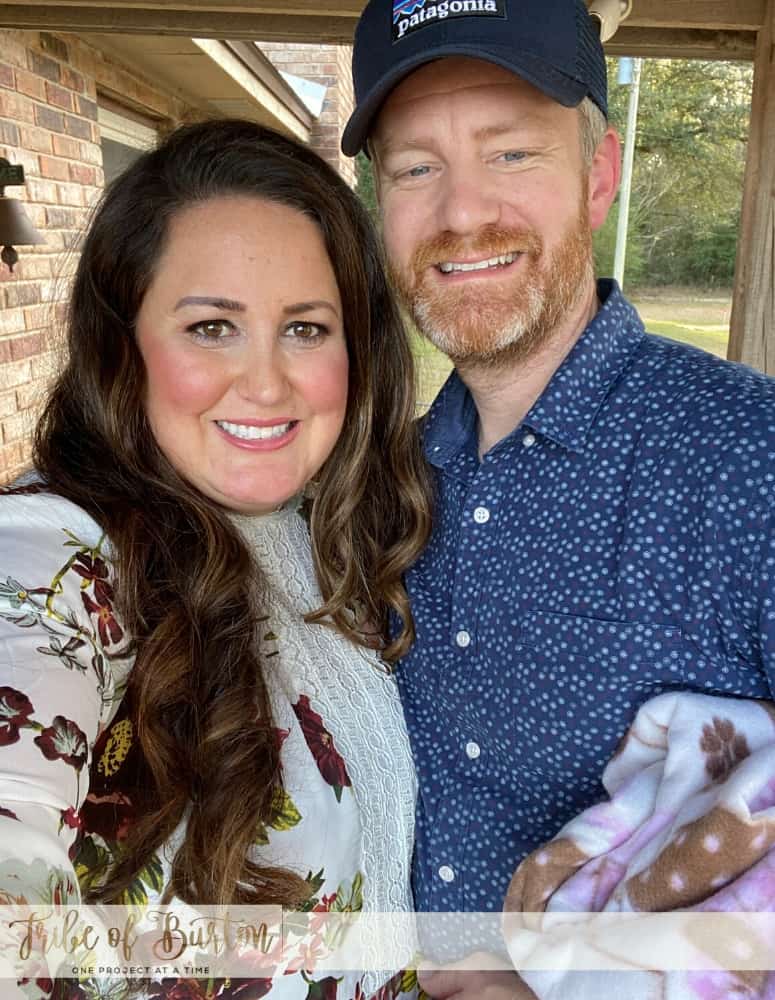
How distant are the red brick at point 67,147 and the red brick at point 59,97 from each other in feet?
0.39

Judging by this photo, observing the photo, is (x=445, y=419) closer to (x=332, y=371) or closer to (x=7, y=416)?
(x=332, y=371)

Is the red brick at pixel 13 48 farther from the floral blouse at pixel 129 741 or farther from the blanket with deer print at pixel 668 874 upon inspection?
the blanket with deer print at pixel 668 874

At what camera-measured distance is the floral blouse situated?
851mm

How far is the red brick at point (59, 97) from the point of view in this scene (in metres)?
3.23

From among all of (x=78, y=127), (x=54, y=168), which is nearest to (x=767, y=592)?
A: (x=54, y=168)

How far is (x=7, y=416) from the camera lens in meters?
3.02

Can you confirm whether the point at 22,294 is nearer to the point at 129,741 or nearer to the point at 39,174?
the point at 39,174

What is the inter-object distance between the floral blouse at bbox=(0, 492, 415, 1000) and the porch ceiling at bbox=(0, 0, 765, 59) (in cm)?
157

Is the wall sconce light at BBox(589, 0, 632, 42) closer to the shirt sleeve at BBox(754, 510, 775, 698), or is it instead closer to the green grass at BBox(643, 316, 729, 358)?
the shirt sleeve at BBox(754, 510, 775, 698)

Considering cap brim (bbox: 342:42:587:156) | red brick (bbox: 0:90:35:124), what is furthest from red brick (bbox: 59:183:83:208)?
cap brim (bbox: 342:42:587:156)

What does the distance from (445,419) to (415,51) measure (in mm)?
612

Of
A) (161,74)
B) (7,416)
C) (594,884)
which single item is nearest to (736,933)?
(594,884)

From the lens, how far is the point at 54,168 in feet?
10.8

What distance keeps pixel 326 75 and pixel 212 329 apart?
643 cm
